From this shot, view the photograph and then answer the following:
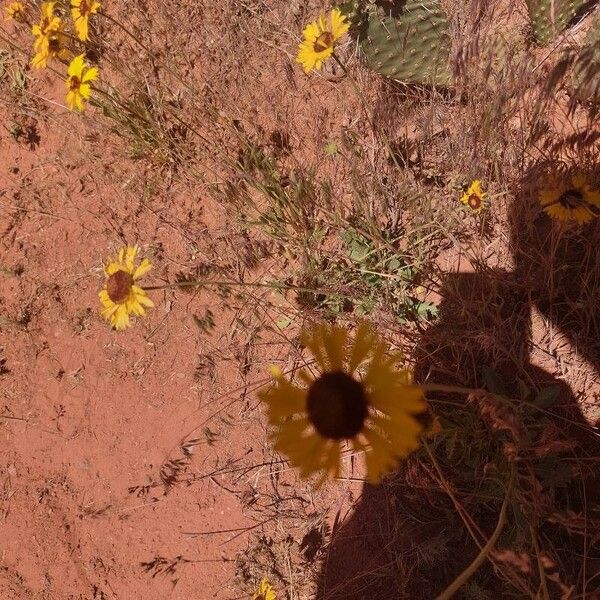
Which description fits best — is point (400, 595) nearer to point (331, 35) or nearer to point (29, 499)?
point (29, 499)

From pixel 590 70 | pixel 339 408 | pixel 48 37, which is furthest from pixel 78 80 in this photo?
pixel 590 70

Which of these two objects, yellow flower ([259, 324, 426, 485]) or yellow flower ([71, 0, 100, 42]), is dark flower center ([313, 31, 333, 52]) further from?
yellow flower ([259, 324, 426, 485])

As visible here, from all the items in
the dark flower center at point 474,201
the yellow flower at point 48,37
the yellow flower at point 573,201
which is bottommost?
the yellow flower at point 573,201

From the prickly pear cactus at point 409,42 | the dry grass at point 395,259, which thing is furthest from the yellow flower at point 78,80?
the prickly pear cactus at point 409,42

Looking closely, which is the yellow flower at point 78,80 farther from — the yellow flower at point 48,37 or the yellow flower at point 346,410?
the yellow flower at point 346,410

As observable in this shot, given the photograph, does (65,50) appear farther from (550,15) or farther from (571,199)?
(571,199)

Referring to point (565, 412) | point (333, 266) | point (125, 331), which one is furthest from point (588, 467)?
point (125, 331)

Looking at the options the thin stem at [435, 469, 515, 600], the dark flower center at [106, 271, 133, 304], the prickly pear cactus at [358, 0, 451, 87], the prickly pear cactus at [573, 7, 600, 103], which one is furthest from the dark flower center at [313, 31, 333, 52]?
the thin stem at [435, 469, 515, 600]
